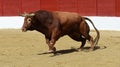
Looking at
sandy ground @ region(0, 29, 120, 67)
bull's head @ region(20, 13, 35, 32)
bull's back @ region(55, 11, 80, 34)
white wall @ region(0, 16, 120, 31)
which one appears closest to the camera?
sandy ground @ region(0, 29, 120, 67)

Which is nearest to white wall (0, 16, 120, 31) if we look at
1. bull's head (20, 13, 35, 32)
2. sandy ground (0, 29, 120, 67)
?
sandy ground (0, 29, 120, 67)

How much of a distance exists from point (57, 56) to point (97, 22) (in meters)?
8.78

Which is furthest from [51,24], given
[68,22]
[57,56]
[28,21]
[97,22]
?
[97,22]

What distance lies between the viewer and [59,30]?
13.0 m

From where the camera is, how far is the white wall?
68.1 feet

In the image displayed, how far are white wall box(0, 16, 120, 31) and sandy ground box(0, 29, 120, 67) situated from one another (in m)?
3.46

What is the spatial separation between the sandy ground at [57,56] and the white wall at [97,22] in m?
3.46

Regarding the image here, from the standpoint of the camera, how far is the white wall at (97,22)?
20.8 m

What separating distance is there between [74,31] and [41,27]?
1.01 meters

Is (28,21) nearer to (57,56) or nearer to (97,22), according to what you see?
(57,56)

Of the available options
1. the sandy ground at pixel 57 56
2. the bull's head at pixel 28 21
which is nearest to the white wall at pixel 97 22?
the sandy ground at pixel 57 56

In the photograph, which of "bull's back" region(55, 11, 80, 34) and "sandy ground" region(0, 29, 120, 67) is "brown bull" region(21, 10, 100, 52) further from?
"sandy ground" region(0, 29, 120, 67)

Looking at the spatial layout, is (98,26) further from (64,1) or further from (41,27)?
(41,27)

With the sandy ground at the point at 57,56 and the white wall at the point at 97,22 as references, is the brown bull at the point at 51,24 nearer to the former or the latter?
the sandy ground at the point at 57,56
